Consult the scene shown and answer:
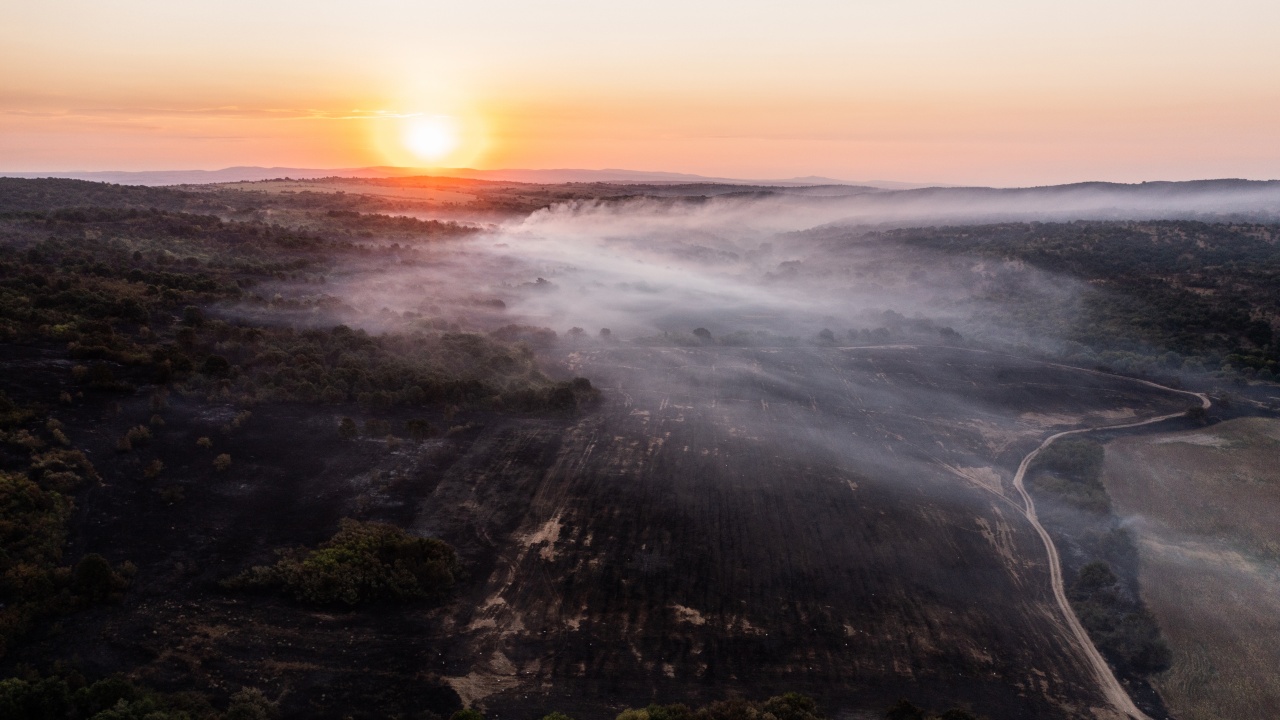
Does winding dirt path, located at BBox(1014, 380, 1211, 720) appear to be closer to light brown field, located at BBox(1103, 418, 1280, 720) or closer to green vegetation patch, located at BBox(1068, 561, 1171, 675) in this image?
green vegetation patch, located at BBox(1068, 561, 1171, 675)

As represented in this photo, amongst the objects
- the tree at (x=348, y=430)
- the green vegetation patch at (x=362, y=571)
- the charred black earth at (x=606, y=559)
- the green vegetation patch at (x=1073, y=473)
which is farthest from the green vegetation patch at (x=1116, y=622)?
the tree at (x=348, y=430)

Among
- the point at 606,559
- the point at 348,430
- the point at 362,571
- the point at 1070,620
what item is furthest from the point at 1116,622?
the point at 348,430

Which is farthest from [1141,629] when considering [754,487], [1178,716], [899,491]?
[754,487]

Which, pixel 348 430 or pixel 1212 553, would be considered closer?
pixel 1212 553

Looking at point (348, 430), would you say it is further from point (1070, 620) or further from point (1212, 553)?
point (1212, 553)

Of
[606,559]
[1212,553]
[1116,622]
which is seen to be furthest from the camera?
[1212,553]

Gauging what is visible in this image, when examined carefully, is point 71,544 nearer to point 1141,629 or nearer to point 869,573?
point 869,573
